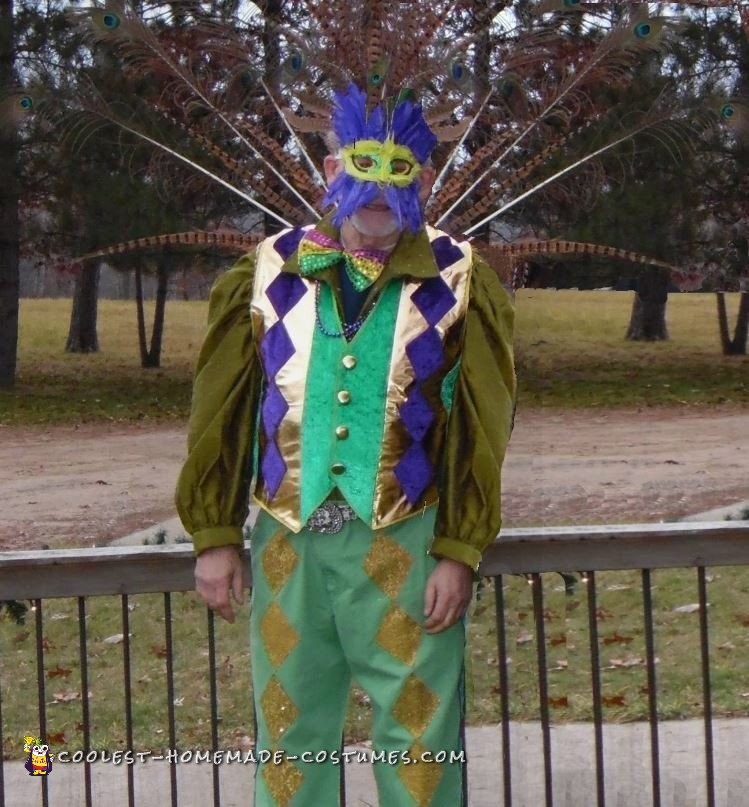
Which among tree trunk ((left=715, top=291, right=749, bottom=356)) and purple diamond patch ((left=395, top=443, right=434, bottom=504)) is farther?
tree trunk ((left=715, top=291, right=749, bottom=356))

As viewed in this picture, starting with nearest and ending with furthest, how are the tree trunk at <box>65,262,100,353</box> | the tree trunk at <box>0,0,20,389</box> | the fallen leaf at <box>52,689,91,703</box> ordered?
the fallen leaf at <box>52,689,91,703</box>
the tree trunk at <box>0,0,20,389</box>
the tree trunk at <box>65,262,100,353</box>

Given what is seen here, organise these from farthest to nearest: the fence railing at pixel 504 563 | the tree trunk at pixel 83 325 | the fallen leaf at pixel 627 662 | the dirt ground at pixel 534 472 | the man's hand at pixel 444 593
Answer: the tree trunk at pixel 83 325 → the dirt ground at pixel 534 472 → the fallen leaf at pixel 627 662 → the fence railing at pixel 504 563 → the man's hand at pixel 444 593

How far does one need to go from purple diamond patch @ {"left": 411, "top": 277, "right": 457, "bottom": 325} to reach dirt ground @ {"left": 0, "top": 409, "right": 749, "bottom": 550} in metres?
5.73

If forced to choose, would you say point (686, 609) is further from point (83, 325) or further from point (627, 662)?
point (83, 325)

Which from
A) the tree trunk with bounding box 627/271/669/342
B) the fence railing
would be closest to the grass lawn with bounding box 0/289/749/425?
Result: the tree trunk with bounding box 627/271/669/342

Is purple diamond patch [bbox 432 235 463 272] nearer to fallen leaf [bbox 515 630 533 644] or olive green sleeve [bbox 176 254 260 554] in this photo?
olive green sleeve [bbox 176 254 260 554]

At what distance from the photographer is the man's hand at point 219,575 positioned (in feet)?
7.69

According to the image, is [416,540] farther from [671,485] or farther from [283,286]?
[671,485]

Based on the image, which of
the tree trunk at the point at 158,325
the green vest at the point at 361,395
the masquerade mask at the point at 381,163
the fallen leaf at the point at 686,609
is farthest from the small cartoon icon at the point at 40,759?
the tree trunk at the point at 158,325

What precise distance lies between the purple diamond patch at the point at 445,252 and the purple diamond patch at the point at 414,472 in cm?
35

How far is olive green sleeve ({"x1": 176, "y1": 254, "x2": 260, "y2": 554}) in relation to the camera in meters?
2.34

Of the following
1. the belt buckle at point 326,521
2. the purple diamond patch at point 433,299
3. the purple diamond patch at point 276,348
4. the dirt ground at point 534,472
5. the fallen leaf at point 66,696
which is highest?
the purple diamond patch at point 433,299

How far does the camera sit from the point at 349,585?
7.43 feet

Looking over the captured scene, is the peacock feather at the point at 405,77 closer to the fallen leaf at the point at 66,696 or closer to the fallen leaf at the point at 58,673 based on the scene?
the fallen leaf at the point at 66,696
